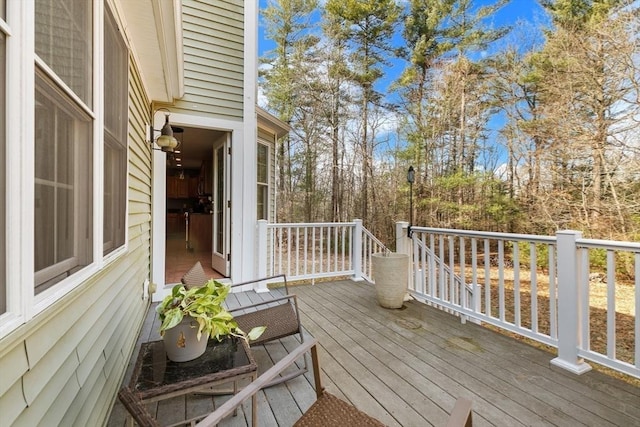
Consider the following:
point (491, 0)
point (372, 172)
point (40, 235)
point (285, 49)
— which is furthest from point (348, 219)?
point (40, 235)

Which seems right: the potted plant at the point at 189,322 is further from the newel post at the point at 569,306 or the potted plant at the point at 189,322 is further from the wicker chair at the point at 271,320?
the newel post at the point at 569,306

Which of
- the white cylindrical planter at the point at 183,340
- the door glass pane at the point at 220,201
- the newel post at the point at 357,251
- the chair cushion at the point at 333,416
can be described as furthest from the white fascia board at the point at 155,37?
the newel post at the point at 357,251

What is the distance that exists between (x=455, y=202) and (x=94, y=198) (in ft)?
32.8

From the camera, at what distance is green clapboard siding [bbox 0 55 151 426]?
2.68 ft

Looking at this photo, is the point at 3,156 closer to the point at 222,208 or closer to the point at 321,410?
the point at 321,410

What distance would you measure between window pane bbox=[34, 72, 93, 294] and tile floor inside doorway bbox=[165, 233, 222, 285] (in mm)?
3233

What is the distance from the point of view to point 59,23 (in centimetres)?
106

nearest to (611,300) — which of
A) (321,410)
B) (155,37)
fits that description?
(321,410)

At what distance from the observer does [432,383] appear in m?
2.08

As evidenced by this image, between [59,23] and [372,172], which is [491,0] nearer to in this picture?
[372,172]

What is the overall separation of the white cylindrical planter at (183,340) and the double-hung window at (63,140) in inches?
19.6

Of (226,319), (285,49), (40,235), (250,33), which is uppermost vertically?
(285,49)

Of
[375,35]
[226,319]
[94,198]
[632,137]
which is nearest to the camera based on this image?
[94,198]

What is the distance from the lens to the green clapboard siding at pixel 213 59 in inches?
157
